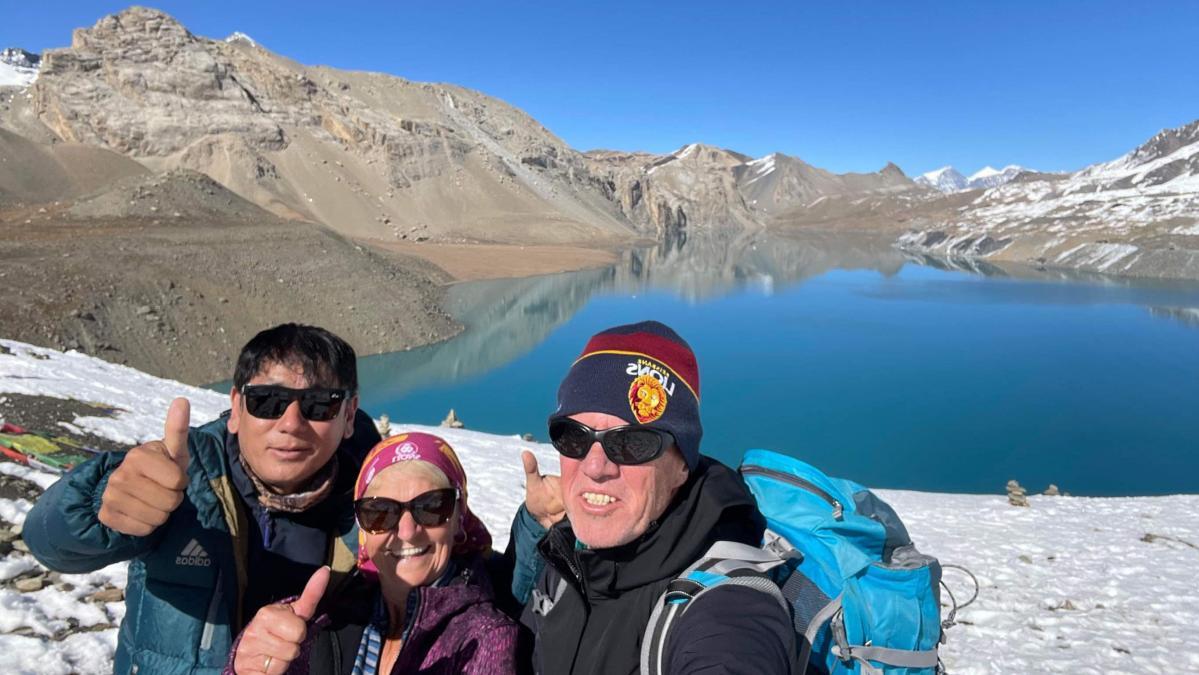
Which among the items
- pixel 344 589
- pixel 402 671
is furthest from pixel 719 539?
pixel 344 589

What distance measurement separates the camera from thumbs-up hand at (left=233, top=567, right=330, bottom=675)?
6.04 feet

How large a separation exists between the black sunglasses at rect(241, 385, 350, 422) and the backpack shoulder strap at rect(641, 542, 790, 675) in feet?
5.90

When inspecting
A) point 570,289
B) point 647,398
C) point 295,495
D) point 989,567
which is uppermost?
point 647,398

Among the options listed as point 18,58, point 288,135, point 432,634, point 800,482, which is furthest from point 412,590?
point 18,58

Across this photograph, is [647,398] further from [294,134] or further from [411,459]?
[294,134]

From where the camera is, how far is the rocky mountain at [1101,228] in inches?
2921

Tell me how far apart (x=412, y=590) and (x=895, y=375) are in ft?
102

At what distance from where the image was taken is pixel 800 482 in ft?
7.79

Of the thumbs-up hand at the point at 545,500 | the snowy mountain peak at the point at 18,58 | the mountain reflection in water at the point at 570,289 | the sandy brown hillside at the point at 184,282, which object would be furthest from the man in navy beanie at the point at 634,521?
the snowy mountain peak at the point at 18,58

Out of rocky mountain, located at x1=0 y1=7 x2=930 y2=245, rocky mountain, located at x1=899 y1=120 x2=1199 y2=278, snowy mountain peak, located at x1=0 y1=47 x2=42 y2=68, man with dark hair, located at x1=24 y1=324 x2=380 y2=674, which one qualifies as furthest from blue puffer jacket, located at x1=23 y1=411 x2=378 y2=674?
snowy mountain peak, located at x1=0 y1=47 x2=42 y2=68

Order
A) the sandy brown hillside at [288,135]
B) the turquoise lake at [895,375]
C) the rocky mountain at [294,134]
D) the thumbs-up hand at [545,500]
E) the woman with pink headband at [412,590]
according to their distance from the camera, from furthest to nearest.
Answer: the sandy brown hillside at [288,135] → the rocky mountain at [294,134] → the turquoise lake at [895,375] → the thumbs-up hand at [545,500] → the woman with pink headband at [412,590]

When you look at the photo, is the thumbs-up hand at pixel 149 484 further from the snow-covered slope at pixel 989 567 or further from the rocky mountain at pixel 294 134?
the rocky mountain at pixel 294 134

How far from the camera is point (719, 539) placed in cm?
209

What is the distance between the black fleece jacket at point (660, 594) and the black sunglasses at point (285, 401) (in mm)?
1280
